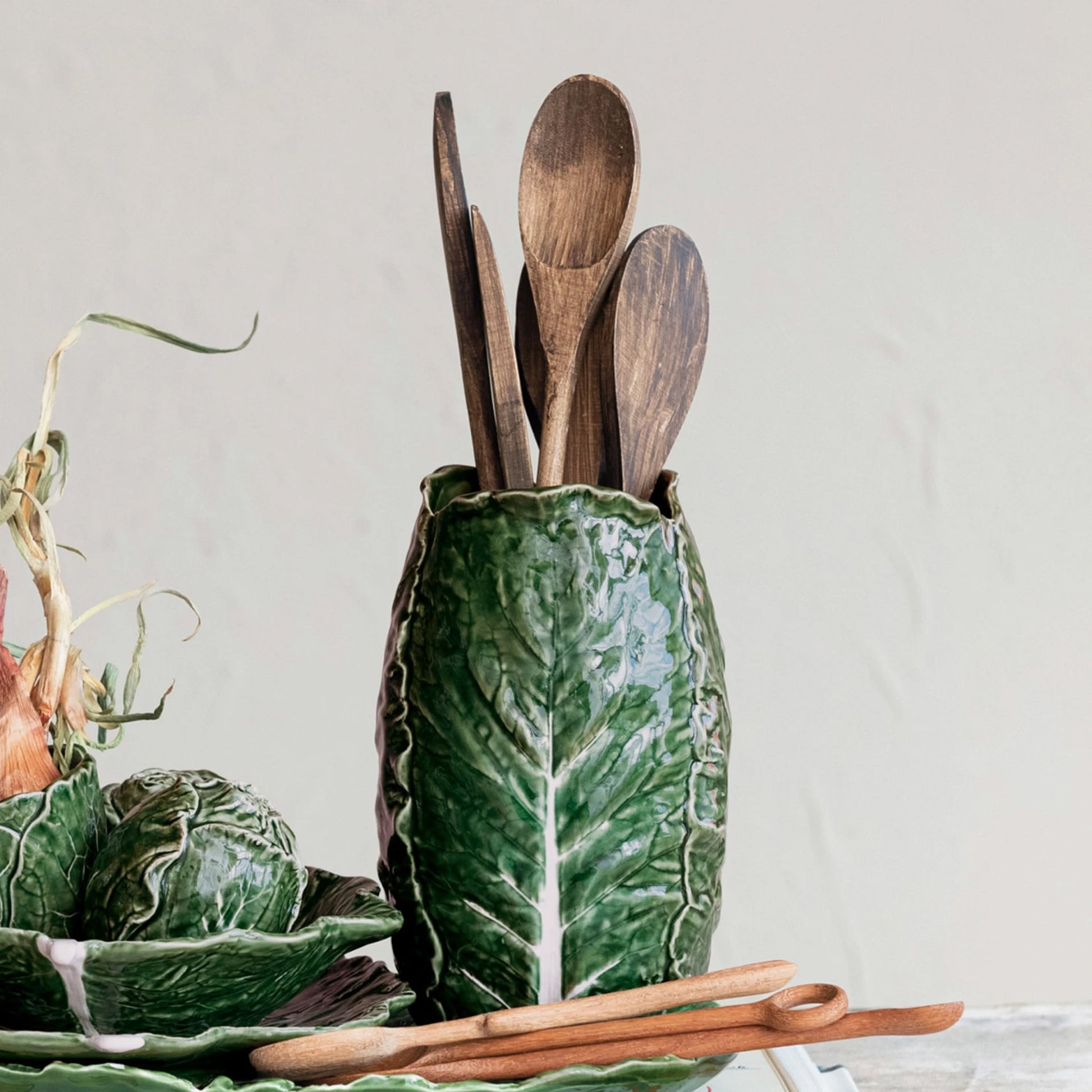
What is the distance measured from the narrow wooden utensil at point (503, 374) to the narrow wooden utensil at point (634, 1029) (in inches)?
6.8

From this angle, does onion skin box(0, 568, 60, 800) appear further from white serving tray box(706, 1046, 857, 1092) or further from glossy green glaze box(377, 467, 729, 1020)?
white serving tray box(706, 1046, 857, 1092)

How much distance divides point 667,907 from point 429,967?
80mm

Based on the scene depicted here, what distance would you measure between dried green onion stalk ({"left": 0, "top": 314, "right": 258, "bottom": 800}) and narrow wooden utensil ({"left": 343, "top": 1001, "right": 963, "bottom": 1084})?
130 mm

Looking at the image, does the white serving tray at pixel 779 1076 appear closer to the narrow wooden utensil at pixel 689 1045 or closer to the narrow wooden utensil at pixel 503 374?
the narrow wooden utensil at pixel 689 1045

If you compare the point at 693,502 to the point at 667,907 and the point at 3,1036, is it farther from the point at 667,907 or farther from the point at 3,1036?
the point at 3,1036

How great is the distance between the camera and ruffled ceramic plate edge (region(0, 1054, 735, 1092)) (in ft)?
1.10

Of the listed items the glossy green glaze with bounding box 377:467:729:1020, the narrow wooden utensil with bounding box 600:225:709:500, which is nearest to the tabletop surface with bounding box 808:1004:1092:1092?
the glossy green glaze with bounding box 377:467:729:1020

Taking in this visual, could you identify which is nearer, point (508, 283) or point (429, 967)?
point (429, 967)

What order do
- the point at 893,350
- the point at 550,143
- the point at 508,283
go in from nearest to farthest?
Result: the point at 550,143, the point at 508,283, the point at 893,350

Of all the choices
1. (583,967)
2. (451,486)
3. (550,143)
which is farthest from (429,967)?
(550,143)

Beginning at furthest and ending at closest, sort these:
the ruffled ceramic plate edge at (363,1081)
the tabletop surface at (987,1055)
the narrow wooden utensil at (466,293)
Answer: the tabletop surface at (987,1055)
the narrow wooden utensil at (466,293)
the ruffled ceramic plate edge at (363,1081)

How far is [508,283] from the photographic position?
23.6 inches

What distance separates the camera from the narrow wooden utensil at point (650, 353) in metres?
0.43

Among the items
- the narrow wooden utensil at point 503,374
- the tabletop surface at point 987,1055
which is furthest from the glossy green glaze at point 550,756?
the tabletop surface at point 987,1055
